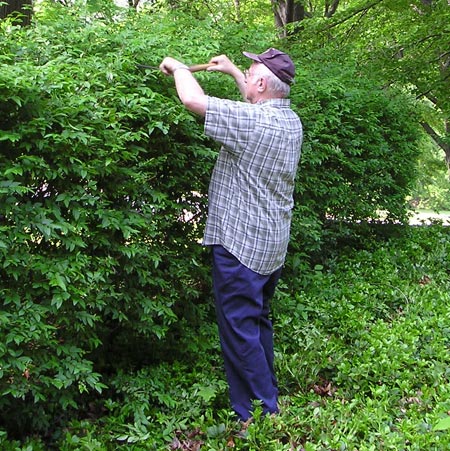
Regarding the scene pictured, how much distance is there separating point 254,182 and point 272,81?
1.84 ft

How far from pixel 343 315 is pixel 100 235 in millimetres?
2362

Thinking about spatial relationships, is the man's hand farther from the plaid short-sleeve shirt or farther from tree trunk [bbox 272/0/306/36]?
tree trunk [bbox 272/0/306/36]

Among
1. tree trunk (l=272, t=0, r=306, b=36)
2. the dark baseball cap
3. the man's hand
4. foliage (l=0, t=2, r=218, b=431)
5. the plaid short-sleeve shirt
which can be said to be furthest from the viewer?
tree trunk (l=272, t=0, r=306, b=36)

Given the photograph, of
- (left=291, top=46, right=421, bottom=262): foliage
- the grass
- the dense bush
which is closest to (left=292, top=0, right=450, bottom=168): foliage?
(left=291, top=46, right=421, bottom=262): foliage

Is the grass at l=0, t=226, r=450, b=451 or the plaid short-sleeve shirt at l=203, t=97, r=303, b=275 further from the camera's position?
the grass at l=0, t=226, r=450, b=451

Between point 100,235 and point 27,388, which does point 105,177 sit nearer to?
point 100,235

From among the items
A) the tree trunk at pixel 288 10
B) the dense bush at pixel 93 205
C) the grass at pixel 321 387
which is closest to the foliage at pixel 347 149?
the grass at pixel 321 387

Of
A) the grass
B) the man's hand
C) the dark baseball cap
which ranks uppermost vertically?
the dark baseball cap

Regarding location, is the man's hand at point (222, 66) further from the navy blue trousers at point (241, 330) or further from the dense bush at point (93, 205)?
the navy blue trousers at point (241, 330)

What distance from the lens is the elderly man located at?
2.84 m

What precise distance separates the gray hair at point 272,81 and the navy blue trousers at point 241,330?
0.93 m

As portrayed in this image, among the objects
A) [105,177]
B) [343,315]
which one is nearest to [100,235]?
[105,177]

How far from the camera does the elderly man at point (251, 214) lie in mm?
2838

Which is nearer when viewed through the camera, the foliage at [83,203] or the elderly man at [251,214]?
the foliage at [83,203]
